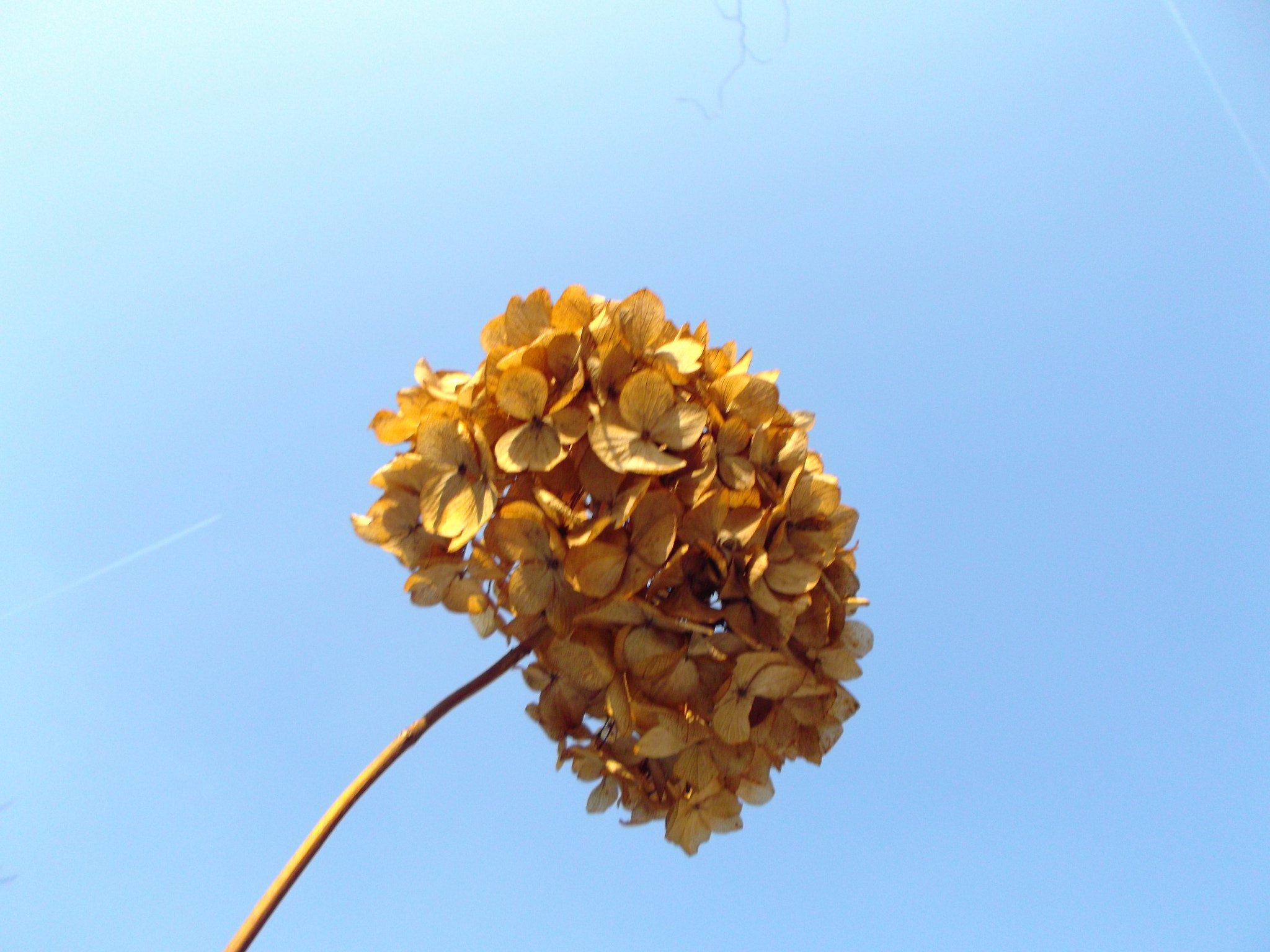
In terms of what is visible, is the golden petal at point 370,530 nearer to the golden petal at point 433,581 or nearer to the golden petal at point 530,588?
the golden petal at point 433,581

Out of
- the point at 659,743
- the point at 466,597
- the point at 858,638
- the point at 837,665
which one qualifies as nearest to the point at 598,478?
the point at 466,597

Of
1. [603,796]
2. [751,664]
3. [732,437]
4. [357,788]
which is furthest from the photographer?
[603,796]

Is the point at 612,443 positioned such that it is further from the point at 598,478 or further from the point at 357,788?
the point at 357,788

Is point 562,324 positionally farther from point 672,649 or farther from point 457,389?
point 672,649

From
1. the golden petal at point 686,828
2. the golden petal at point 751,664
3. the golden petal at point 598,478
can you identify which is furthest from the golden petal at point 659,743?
the golden petal at point 598,478

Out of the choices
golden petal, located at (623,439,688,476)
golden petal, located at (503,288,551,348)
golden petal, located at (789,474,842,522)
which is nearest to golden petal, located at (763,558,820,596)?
golden petal, located at (789,474,842,522)

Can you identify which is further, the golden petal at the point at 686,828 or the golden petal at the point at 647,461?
the golden petal at the point at 686,828
